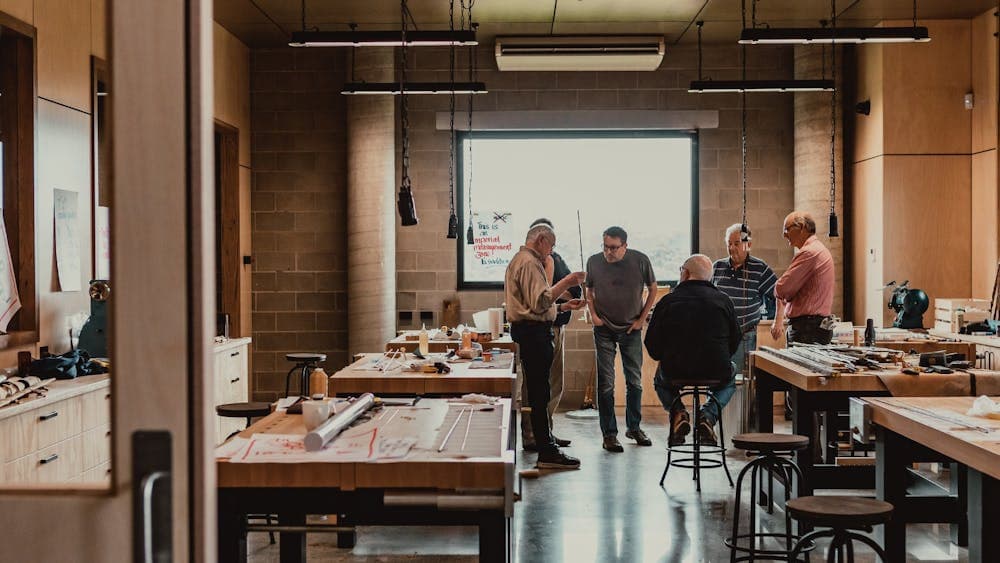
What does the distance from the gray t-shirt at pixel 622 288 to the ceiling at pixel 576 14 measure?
255 cm

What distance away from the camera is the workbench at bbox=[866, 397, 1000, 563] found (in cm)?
315

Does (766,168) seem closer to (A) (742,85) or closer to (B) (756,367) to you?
(A) (742,85)

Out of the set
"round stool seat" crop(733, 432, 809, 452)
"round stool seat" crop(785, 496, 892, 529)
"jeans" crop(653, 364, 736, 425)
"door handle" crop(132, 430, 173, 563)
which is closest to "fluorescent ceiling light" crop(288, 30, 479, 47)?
"jeans" crop(653, 364, 736, 425)

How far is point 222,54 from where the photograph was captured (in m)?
9.41

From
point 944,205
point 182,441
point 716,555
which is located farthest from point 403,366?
point 944,205

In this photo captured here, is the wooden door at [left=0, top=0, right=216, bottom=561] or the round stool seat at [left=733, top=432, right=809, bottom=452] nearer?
the wooden door at [left=0, top=0, right=216, bottom=561]

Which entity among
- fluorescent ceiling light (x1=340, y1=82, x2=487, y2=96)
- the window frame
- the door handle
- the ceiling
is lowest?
the door handle

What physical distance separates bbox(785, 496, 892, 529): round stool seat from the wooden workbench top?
0.30 metres

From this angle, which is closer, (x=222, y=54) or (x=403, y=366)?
(x=403, y=366)

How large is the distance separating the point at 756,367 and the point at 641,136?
195 inches

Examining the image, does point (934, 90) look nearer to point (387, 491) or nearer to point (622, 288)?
point (622, 288)

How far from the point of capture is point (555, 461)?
684cm

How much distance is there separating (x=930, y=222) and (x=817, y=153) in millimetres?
1339

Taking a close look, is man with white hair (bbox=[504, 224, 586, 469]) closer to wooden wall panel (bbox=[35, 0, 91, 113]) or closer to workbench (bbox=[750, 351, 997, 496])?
workbench (bbox=[750, 351, 997, 496])
